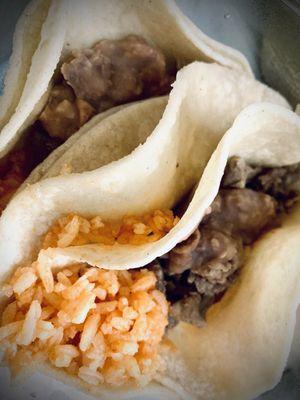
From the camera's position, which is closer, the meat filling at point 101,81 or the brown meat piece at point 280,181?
the meat filling at point 101,81

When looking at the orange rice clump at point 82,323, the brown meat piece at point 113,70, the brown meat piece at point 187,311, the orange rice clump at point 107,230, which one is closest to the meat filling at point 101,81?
the brown meat piece at point 113,70

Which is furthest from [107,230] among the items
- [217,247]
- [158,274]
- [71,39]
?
[71,39]

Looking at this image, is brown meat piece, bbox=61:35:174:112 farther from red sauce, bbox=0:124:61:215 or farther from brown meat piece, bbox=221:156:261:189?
brown meat piece, bbox=221:156:261:189

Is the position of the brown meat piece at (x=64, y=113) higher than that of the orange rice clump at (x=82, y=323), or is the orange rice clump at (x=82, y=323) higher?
the brown meat piece at (x=64, y=113)

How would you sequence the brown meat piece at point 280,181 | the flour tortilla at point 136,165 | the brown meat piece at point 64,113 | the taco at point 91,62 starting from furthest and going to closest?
the brown meat piece at point 280,181 < the brown meat piece at point 64,113 < the taco at point 91,62 < the flour tortilla at point 136,165

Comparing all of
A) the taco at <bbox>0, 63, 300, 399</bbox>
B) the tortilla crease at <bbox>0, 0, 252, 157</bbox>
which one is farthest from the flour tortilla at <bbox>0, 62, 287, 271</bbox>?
the tortilla crease at <bbox>0, 0, 252, 157</bbox>

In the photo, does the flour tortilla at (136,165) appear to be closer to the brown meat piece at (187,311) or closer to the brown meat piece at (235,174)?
the brown meat piece at (235,174)

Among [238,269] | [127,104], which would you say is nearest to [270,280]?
[238,269]

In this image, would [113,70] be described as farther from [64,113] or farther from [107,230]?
[107,230]
